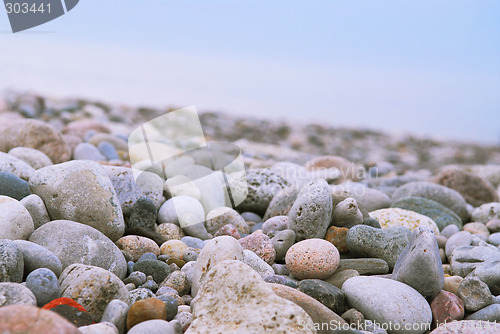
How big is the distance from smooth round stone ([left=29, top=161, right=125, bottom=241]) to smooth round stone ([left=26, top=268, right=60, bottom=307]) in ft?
3.12

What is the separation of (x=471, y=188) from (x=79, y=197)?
619 cm

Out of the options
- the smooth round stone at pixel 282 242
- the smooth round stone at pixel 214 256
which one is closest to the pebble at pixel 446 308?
the smooth round stone at pixel 282 242

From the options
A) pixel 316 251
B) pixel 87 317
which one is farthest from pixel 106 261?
pixel 316 251

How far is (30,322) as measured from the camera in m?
2.12

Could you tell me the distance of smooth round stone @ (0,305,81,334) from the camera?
6.88 feet

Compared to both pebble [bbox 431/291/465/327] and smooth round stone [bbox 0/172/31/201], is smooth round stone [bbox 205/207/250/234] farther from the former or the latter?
pebble [bbox 431/291/465/327]

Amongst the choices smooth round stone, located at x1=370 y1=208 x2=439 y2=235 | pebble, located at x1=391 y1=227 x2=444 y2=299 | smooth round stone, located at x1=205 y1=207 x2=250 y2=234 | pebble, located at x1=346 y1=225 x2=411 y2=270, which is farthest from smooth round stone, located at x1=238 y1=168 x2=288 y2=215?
pebble, located at x1=391 y1=227 x2=444 y2=299

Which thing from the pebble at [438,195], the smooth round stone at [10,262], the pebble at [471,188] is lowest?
the pebble at [471,188]

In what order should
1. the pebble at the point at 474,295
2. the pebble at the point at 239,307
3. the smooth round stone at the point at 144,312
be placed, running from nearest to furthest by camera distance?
1. the pebble at the point at 239,307
2. the smooth round stone at the point at 144,312
3. the pebble at the point at 474,295

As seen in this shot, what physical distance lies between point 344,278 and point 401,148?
17.4 m

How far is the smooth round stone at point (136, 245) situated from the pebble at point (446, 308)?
2427 millimetres

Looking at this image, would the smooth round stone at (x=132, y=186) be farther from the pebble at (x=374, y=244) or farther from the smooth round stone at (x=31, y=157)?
the pebble at (x=374, y=244)

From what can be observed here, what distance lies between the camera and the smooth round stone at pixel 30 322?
2.10 m

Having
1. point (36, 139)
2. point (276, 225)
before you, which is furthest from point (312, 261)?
point (36, 139)
